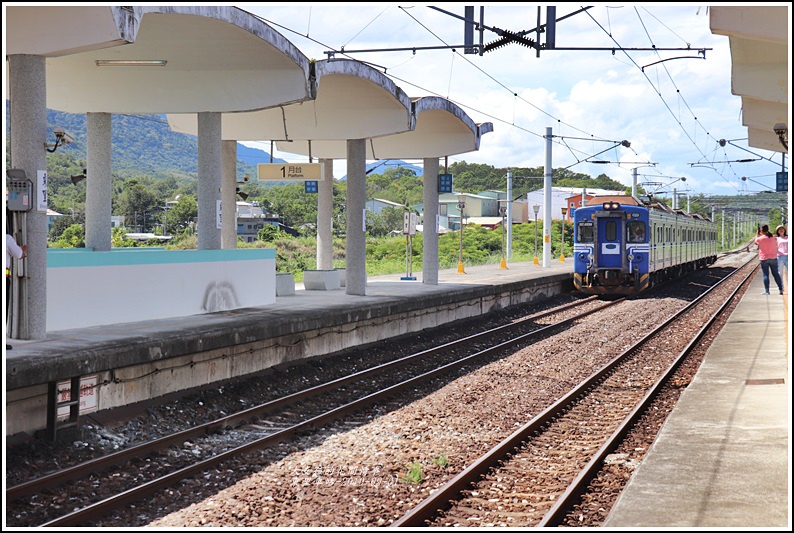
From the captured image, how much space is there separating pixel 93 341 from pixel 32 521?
166 inches

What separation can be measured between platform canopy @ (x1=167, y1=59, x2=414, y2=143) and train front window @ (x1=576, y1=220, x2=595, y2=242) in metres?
10.3

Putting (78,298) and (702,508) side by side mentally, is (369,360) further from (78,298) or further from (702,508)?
(702,508)

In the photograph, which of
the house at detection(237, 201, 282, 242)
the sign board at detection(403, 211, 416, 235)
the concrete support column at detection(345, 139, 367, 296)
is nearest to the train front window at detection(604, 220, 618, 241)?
the sign board at detection(403, 211, 416, 235)

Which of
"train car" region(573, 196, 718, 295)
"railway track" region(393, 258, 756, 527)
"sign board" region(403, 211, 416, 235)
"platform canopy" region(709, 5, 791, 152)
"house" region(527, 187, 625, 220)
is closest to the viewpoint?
"railway track" region(393, 258, 756, 527)

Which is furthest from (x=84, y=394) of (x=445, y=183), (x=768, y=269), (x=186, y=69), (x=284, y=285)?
(x=768, y=269)

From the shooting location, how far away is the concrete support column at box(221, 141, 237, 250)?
2016cm

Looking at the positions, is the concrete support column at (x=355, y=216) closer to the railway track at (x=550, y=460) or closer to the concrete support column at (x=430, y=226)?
the concrete support column at (x=430, y=226)

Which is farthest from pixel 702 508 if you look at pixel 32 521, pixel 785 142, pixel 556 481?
pixel 785 142

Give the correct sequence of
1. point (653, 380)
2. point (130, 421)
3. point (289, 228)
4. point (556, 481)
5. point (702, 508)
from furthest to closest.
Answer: point (289, 228)
point (653, 380)
point (130, 421)
point (556, 481)
point (702, 508)

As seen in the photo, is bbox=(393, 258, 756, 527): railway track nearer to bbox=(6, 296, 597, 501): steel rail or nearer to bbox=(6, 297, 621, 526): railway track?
bbox=(6, 297, 621, 526): railway track

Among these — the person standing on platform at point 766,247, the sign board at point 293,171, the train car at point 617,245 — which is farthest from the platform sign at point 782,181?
the sign board at point 293,171

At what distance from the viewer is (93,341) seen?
11.0 meters

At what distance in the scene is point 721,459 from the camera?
8.00m

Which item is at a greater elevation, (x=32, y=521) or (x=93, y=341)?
(x=93, y=341)
